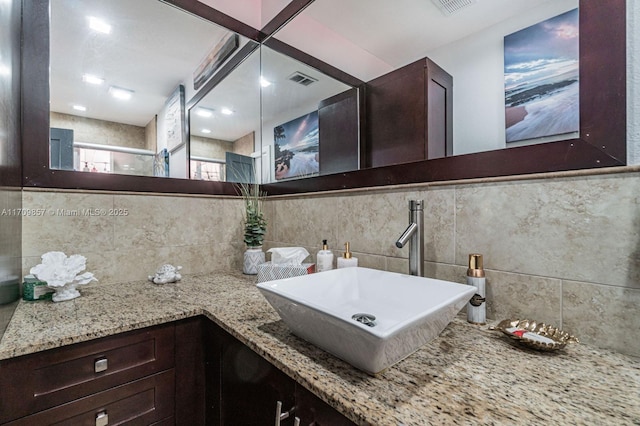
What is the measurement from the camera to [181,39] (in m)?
1.58

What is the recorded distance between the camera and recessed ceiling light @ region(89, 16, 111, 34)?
1.30m

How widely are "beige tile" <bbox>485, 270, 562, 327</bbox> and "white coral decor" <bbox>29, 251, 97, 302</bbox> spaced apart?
141 cm

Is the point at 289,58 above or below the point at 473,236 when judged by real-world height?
above

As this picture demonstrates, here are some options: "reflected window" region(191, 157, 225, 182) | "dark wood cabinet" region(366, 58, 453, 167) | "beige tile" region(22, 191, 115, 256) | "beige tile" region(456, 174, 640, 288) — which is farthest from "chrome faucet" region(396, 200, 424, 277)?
"beige tile" region(22, 191, 115, 256)

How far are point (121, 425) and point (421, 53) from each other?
156cm

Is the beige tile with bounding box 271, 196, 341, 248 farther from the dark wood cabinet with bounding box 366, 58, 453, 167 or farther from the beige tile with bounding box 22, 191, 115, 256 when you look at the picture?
the beige tile with bounding box 22, 191, 115, 256

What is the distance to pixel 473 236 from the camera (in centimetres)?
87

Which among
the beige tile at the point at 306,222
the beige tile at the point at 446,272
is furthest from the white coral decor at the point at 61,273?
the beige tile at the point at 446,272

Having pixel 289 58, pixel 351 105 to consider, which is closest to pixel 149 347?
pixel 351 105

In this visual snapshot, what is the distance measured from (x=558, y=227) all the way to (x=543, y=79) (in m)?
0.39

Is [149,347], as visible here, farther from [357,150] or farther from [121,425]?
[357,150]

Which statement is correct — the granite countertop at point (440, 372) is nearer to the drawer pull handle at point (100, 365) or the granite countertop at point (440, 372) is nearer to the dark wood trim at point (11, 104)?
the drawer pull handle at point (100, 365)

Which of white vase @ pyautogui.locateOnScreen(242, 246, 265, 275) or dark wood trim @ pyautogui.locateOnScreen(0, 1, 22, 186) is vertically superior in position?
dark wood trim @ pyautogui.locateOnScreen(0, 1, 22, 186)

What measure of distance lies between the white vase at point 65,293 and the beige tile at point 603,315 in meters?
1.57
